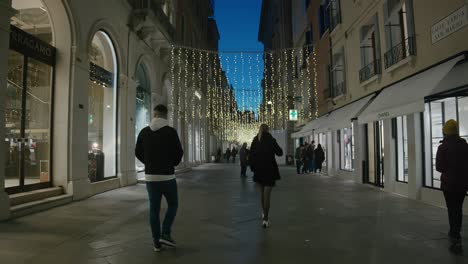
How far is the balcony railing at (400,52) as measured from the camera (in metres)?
10.6

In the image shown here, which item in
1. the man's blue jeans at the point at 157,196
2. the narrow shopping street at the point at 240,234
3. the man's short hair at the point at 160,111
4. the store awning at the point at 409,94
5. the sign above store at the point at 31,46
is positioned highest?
the sign above store at the point at 31,46

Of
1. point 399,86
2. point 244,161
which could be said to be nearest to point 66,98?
point 399,86

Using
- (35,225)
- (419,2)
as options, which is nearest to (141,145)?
(35,225)

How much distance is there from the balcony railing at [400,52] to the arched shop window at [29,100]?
31.5ft

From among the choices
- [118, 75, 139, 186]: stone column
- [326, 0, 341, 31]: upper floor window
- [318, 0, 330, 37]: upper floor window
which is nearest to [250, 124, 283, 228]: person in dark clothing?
[118, 75, 139, 186]: stone column

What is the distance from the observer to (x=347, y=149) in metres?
18.0

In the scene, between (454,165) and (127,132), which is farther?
(127,132)

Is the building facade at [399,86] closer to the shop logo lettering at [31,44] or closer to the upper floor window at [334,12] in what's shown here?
the upper floor window at [334,12]

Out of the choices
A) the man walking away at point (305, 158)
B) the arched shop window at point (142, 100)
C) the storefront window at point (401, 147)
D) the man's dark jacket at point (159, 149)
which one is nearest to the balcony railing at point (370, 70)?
the storefront window at point (401, 147)

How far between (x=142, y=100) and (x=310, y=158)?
1002 cm

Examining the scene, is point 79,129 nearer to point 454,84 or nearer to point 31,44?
point 31,44

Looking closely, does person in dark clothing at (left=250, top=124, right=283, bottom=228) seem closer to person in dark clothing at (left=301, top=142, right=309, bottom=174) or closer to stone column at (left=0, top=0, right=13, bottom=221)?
stone column at (left=0, top=0, right=13, bottom=221)

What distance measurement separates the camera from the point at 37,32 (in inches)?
410

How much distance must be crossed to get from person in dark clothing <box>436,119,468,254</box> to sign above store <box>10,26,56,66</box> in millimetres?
8718
